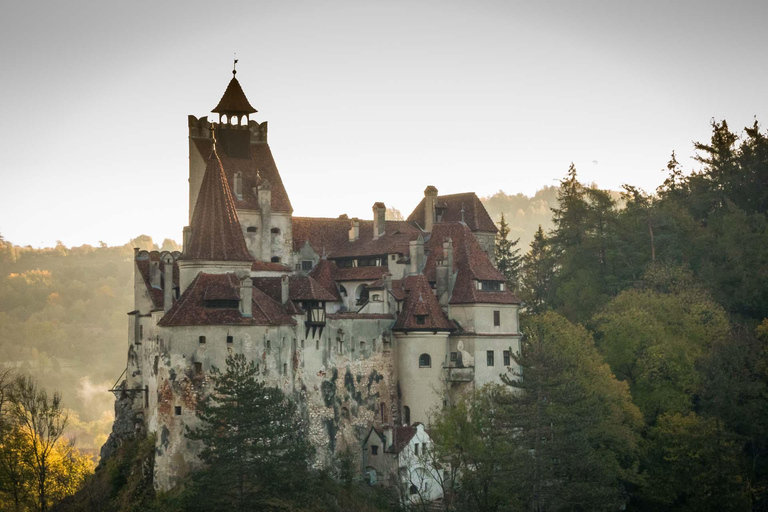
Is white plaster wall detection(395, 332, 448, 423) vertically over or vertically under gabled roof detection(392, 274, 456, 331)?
under

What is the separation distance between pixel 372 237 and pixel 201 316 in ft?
68.8

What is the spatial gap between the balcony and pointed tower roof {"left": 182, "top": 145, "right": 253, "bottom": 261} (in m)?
15.5

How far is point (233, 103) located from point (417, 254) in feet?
61.2

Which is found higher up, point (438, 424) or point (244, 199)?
point (244, 199)

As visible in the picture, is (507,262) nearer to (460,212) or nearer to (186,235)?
(460,212)

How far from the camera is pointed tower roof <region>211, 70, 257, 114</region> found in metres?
86.2

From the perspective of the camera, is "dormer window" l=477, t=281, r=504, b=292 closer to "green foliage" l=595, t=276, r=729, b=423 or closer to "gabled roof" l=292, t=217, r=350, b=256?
"gabled roof" l=292, t=217, r=350, b=256

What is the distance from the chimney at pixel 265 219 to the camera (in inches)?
3241

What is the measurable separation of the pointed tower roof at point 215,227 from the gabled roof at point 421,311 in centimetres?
1174

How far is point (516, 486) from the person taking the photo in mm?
69250

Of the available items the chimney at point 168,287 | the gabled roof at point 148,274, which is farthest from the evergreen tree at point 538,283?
the chimney at point 168,287

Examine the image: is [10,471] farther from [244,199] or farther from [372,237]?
[372,237]

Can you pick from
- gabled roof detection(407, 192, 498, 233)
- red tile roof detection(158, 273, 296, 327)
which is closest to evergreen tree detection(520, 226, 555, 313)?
gabled roof detection(407, 192, 498, 233)

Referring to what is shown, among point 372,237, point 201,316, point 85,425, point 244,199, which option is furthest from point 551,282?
point 85,425
